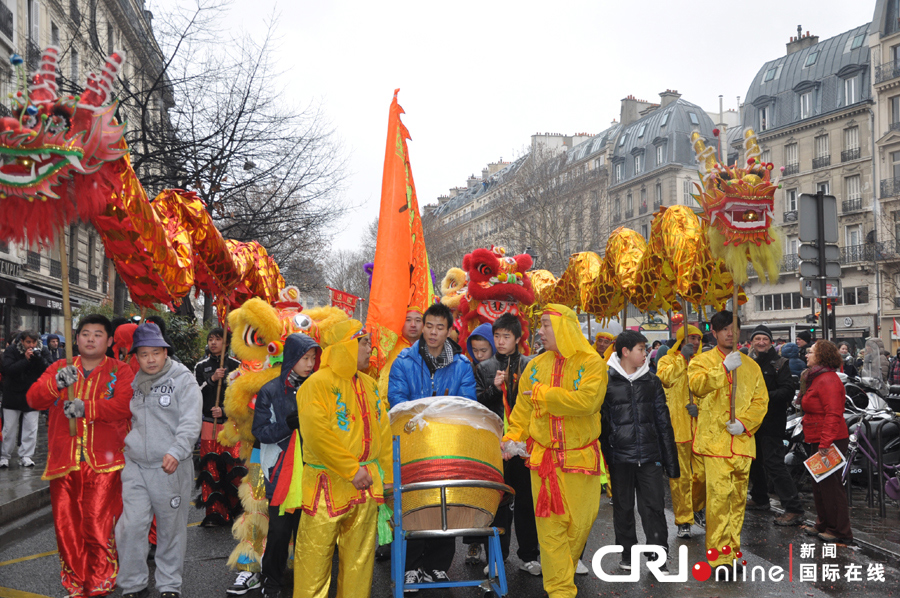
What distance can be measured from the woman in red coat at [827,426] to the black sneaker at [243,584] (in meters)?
4.54

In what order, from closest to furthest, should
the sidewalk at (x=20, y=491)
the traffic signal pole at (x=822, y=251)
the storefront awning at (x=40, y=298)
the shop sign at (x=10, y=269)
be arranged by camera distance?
the sidewalk at (x=20, y=491)
the traffic signal pole at (x=822, y=251)
the storefront awning at (x=40, y=298)
the shop sign at (x=10, y=269)

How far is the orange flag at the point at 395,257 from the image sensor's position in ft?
22.4

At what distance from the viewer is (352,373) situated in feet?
14.2

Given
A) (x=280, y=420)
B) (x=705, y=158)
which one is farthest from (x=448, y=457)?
(x=705, y=158)

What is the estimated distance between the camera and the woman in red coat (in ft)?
20.7

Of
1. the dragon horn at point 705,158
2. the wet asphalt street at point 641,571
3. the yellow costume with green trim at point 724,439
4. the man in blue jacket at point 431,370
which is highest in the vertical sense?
the dragon horn at point 705,158

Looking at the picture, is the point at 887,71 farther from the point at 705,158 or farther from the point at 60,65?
the point at 705,158

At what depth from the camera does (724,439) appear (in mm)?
5648

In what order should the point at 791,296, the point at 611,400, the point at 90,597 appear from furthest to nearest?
1. the point at 791,296
2. the point at 611,400
3. the point at 90,597

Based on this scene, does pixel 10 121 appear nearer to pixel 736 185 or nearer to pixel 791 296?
pixel 736 185

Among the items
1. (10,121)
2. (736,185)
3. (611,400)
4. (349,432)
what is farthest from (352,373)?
(736,185)

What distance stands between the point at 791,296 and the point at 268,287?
36.4 metres

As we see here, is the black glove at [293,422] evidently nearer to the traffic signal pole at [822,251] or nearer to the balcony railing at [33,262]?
the traffic signal pole at [822,251]

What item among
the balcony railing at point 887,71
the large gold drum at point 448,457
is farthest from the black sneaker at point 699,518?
the balcony railing at point 887,71
